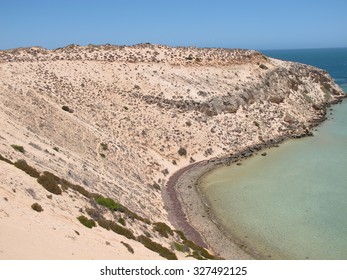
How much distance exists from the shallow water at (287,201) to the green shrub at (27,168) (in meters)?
18.8

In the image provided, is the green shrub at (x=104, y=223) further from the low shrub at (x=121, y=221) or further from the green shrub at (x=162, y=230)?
the green shrub at (x=162, y=230)

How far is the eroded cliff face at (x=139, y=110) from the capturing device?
122 feet

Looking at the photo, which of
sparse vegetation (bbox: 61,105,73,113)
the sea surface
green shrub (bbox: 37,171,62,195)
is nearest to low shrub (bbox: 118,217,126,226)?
green shrub (bbox: 37,171,62,195)

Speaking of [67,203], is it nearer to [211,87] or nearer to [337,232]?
[337,232]

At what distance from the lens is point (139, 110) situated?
62.0 m

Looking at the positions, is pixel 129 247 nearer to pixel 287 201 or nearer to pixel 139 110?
pixel 287 201

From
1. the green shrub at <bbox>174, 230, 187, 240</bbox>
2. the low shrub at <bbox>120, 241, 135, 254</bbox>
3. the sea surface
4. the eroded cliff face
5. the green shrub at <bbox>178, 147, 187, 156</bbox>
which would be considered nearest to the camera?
the low shrub at <bbox>120, 241, 135, 254</bbox>

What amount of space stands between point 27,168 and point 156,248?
1006 cm

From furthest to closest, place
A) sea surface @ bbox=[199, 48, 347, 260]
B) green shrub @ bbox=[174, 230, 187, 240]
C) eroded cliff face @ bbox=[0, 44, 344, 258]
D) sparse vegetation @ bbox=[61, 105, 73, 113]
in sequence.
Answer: sparse vegetation @ bbox=[61, 105, 73, 113], eroded cliff face @ bbox=[0, 44, 344, 258], sea surface @ bbox=[199, 48, 347, 260], green shrub @ bbox=[174, 230, 187, 240]

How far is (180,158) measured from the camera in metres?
56.1

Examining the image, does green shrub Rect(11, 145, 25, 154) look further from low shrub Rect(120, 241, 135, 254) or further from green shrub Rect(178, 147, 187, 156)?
green shrub Rect(178, 147, 187, 156)

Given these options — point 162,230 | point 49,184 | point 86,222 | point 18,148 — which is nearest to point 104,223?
point 86,222

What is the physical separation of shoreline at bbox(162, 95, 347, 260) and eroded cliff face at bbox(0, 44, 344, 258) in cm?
152

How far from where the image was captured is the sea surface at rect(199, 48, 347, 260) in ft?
110
